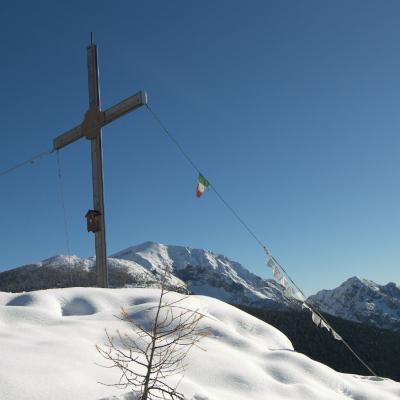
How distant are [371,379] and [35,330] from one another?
501 cm

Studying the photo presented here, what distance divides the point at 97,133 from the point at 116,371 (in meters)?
6.13

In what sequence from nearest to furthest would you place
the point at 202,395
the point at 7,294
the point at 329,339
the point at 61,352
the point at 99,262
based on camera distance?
1. the point at 202,395
2. the point at 61,352
3. the point at 7,294
4. the point at 99,262
5. the point at 329,339

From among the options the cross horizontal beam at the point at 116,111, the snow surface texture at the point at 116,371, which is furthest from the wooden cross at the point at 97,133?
the snow surface texture at the point at 116,371

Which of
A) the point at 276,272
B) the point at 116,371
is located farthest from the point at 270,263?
the point at 116,371

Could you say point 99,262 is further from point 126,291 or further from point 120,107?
point 120,107

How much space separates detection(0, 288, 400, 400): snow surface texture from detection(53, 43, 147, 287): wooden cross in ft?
4.87

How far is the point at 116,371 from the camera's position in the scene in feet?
14.5

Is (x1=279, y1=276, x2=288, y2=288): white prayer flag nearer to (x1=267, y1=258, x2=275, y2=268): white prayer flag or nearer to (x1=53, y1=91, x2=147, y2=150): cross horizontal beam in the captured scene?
(x1=267, y1=258, x2=275, y2=268): white prayer flag

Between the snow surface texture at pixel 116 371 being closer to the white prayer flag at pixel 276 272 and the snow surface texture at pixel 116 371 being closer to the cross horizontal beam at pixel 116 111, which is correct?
the white prayer flag at pixel 276 272

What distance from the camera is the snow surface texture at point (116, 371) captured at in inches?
153

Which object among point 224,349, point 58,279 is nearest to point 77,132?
point 224,349

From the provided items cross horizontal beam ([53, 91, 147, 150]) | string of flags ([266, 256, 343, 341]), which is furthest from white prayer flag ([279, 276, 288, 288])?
cross horizontal beam ([53, 91, 147, 150])

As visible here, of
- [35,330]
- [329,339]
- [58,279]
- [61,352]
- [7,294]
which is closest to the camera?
[61,352]

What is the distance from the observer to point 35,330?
536cm
